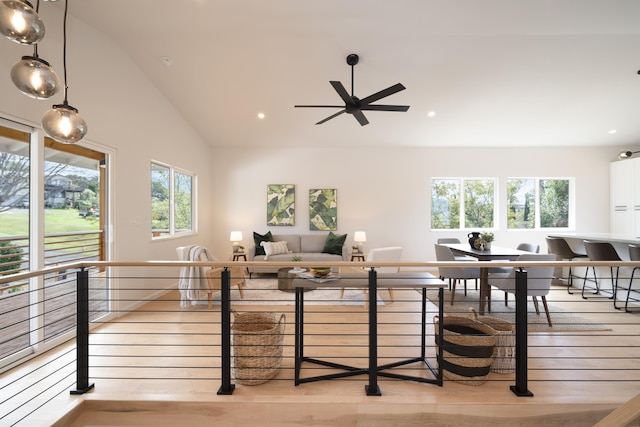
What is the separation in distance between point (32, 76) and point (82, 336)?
66.0 inches

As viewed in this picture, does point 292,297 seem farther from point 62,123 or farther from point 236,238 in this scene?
point 62,123

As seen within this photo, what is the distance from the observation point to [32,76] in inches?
64.7

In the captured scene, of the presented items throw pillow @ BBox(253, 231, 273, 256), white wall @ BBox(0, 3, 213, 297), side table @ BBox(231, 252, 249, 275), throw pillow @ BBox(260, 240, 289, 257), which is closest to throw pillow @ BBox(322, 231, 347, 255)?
throw pillow @ BBox(260, 240, 289, 257)

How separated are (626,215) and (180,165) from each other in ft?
29.3

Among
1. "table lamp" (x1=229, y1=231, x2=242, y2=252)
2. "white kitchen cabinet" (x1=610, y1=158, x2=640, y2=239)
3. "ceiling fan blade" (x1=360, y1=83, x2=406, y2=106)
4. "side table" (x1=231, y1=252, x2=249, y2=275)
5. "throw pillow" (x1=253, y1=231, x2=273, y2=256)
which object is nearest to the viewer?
"ceiling fan blade" (x1=360, y1=83, x2=406, y2=106)

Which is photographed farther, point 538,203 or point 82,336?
point 538,203

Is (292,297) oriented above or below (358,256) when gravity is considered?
below

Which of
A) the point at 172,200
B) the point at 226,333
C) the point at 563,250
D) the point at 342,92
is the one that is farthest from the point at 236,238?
the point at 563,250

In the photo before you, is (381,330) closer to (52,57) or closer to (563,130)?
(52,57)

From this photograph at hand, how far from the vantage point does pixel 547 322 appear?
3.38 metres

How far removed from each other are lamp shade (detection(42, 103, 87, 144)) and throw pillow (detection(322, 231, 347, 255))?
4.76 m

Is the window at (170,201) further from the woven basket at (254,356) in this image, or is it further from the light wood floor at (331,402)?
the woven basket at (254,356)

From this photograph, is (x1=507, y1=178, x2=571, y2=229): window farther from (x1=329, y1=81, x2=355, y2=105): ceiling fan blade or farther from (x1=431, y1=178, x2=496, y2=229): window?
(x1=329, y1=81, x2=355, y2=105): ceiling fan blade

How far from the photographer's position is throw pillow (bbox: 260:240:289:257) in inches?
233
